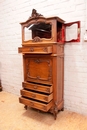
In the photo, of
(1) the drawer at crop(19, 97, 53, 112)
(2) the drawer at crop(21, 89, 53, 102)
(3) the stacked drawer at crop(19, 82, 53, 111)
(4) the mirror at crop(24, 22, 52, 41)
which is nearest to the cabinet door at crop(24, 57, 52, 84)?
(3) the stacked drawer at crop(19, 82, 53, 111)

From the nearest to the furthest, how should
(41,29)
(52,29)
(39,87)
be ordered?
(52,29), (39,87), (41,29)

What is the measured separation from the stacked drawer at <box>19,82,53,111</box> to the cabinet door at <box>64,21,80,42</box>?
2.60 ft

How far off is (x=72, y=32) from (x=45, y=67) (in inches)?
27.0

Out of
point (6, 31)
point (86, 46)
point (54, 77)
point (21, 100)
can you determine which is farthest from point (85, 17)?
point (6, 31)

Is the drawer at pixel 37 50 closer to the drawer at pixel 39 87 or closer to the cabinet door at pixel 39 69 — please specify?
the cabinet door at pixel 39 69

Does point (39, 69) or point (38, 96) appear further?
point (39, 69)

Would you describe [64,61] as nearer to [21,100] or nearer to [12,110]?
[21,100]

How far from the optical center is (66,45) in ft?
6.19

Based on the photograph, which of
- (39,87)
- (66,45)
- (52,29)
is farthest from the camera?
(66,45)

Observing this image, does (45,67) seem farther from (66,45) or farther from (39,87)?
(66,45)

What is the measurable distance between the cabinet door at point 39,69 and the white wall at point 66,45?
36cm

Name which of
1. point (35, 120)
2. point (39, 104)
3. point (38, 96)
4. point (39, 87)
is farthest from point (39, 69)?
point (35, 120)

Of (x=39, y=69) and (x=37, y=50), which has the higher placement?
(x=37, y=50)

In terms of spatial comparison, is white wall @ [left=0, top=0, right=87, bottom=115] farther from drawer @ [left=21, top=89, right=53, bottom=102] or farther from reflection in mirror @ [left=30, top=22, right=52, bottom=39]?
drawer @ [left=21, top=89, right=53, bottom=102]
